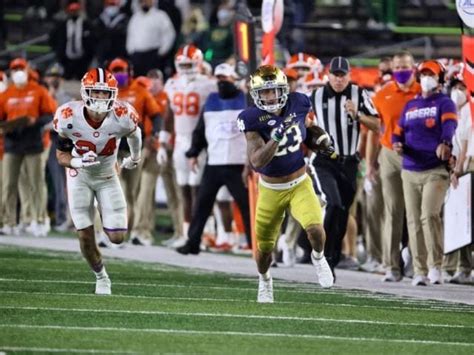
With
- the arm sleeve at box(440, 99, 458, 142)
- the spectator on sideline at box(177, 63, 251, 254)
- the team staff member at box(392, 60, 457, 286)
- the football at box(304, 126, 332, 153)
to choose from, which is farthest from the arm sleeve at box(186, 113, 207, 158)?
the football at box(304, 126, 332, 153)

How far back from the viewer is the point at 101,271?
12.3 meters

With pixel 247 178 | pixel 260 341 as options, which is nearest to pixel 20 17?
pixel 247 178

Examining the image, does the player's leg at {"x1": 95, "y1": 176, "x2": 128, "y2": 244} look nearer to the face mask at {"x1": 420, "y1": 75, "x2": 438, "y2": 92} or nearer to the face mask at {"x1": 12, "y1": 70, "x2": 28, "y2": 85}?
the face mask at {"x1": 420, "y1": 75, "x2": 438, "y2": 92}

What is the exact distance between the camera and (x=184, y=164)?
18141mm

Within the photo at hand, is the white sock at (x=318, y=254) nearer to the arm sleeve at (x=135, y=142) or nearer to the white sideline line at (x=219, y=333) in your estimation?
the arm sleeve at (x=135, y=142)

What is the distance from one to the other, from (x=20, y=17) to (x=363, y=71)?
7.28m

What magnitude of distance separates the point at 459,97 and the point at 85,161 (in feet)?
13.9

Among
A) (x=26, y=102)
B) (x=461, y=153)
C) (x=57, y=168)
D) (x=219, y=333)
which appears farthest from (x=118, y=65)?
(x=219, y=333)

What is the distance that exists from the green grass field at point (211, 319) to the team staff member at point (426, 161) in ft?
3.91

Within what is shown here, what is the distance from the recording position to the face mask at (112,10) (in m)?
24.2

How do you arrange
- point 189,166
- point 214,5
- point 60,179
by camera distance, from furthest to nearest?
point 214,5
point 60,179
point 189,166

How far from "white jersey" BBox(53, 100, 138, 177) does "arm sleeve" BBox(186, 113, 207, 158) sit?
4530 millimetres

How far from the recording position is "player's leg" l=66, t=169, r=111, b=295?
1230 centimetres

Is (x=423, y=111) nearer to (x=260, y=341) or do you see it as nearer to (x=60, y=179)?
(x=260, y=341)
